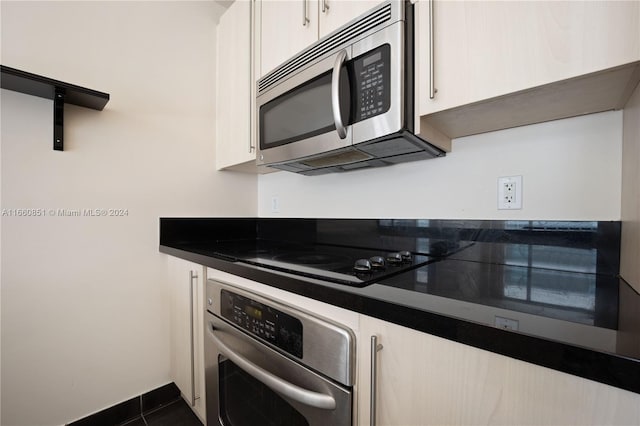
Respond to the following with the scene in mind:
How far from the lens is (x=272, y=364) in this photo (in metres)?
0.78

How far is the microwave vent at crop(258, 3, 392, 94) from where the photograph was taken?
0.83 metres

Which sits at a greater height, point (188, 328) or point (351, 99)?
point (351, 99)

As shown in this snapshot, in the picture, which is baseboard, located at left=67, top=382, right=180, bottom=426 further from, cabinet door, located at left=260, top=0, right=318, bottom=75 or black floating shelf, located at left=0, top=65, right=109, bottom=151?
cabinet door, located at left=260, top=0, right=318, bottom=75

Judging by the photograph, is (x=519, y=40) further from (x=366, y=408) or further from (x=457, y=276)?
(x=366, y=408)

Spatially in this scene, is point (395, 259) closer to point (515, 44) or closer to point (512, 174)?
point (512, 174)

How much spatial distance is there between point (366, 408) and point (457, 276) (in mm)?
396

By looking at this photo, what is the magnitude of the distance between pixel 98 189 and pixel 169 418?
45.4 inches

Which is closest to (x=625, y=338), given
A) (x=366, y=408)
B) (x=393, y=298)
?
(x=393, y=298)

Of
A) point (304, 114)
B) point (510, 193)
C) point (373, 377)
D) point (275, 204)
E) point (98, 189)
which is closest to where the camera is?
point (373, 377)

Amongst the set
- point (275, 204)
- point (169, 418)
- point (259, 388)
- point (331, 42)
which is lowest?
point (169, 418)

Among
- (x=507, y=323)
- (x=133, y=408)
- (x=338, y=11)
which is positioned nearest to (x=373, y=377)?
(x=507, y=323)

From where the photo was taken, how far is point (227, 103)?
1.57 meters

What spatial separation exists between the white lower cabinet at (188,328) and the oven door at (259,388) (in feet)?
0.35

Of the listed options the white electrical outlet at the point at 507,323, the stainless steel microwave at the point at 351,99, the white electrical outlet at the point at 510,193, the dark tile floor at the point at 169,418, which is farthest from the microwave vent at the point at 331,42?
the dark tile floor at the point at 169,418
